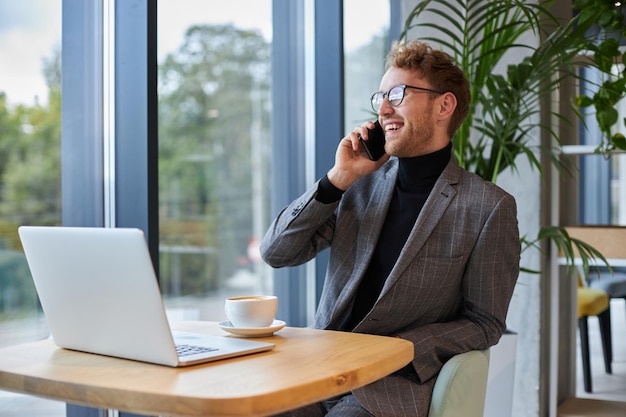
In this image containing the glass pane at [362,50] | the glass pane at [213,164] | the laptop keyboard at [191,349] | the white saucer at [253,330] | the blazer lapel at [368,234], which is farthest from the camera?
the glass pane at [213,164]

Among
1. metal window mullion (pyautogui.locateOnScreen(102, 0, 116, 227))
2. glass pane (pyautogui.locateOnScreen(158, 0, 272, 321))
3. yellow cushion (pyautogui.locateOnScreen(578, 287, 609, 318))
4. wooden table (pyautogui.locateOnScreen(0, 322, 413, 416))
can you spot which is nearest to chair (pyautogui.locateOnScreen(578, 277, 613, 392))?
yellow cushion (pyautogui.locateOnScreen(578, 287, 609, 318))

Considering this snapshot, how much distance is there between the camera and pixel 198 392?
3.75ft

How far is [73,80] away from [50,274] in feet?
3.20

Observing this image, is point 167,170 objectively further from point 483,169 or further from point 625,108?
point 483,169

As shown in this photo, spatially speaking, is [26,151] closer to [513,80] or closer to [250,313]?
[250,313]

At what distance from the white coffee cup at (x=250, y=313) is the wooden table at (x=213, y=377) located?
101 mm

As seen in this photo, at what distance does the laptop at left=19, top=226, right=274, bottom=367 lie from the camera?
1.29 metres

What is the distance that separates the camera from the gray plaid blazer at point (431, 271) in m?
→ 1.81

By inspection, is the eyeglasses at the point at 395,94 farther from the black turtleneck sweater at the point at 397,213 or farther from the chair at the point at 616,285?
the chair at the point at 616,285

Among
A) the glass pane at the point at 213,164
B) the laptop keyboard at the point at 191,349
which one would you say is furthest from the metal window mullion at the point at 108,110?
the glass pane at the point at 213,164

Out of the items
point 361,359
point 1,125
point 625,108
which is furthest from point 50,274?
point 625,108

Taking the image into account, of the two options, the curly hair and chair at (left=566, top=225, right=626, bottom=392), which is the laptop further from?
chair at (left=566, top=225, right=626, bottom=392)

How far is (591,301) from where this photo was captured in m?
4.04

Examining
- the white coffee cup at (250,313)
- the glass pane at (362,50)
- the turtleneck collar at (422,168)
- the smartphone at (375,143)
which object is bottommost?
A: the white coffee cup at (250,313)
